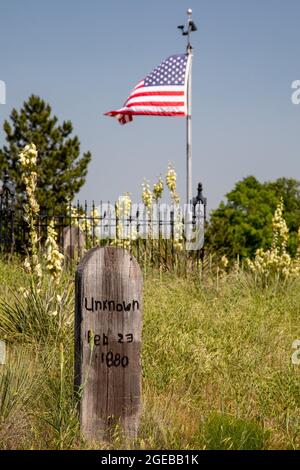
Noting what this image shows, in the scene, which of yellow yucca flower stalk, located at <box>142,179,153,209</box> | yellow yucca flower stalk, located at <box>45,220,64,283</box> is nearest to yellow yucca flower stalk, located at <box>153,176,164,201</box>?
yellow yucca flower stalk, located at <box>142,179,153,209</box>

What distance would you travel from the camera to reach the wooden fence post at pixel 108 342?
4.82m

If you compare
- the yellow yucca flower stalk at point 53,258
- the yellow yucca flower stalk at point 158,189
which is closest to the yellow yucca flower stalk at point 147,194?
the yellow yucca flower stalk at point 158,189

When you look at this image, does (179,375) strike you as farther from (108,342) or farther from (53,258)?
(53,258)

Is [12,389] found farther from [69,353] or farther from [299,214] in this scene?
[299,214]

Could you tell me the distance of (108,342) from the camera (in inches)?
191

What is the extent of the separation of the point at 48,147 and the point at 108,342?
2344 cm

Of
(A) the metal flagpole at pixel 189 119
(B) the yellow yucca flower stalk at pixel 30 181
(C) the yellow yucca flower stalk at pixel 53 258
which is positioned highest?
(A) the metal flagpole at pixel 189 119

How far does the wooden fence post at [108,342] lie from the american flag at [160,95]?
38.8 ft

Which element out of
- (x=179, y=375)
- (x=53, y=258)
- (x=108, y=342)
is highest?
(x=53, y=258)

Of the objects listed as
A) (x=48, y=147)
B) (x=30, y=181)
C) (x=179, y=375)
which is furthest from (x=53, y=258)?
(x=48, y=147)

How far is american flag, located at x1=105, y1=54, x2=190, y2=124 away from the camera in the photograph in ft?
54.1

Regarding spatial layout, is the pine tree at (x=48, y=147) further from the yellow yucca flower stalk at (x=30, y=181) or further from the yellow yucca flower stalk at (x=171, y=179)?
the yellow yucca flower stalk at (x=30, y=181)

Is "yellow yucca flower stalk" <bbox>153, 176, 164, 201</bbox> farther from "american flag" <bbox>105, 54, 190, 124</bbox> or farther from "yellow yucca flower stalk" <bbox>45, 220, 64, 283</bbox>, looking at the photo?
"yellow yucca flower stalk" <bbox>45, 220, 64, 283</bbox>

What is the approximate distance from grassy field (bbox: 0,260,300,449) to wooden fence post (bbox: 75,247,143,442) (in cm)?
13
